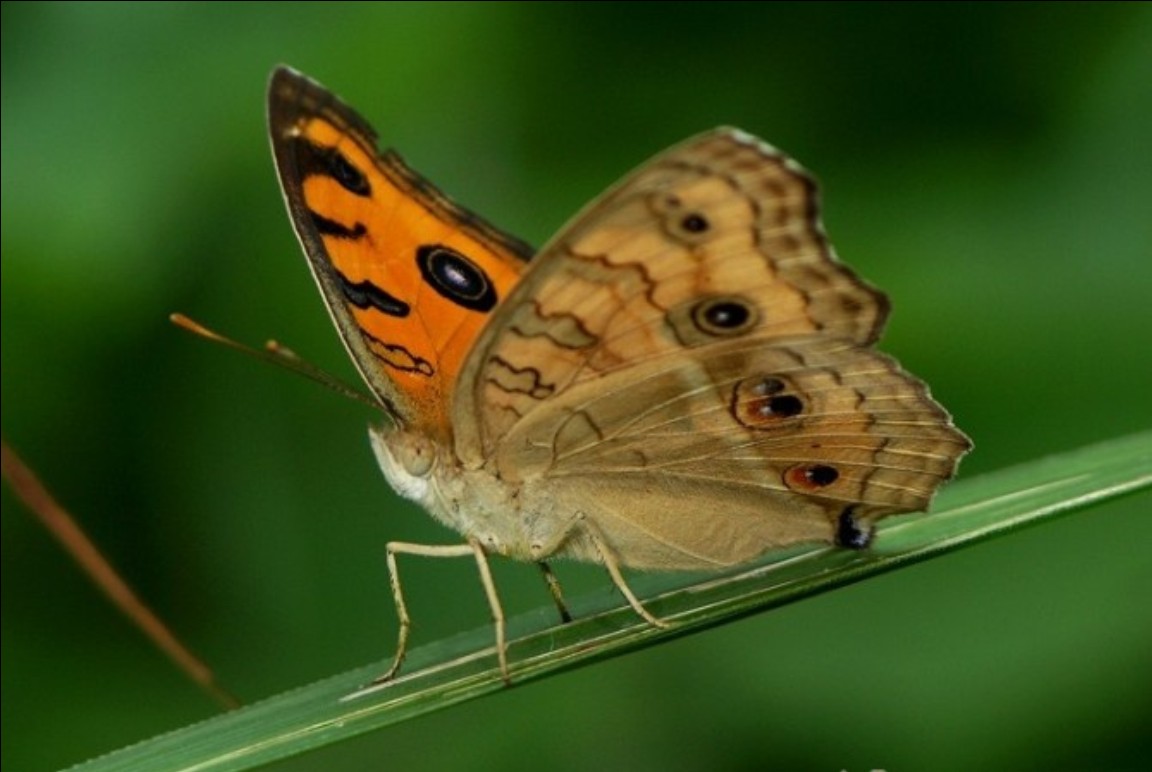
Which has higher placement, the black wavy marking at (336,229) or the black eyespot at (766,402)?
the black wavy marking at (336,229)

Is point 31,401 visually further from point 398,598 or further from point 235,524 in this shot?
point 398,598

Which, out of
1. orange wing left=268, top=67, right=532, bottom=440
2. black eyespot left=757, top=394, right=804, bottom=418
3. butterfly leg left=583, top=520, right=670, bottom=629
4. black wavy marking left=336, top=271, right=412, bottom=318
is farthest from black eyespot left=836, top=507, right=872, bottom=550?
black wavy marking left=336, top=271, right=412, bottom=318

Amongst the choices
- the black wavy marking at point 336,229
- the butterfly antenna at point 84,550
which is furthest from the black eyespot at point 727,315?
the butterfly antenna at point 84,550

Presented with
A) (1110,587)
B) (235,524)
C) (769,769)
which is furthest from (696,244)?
(235,524)

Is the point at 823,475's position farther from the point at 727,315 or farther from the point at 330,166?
the point at 330,166

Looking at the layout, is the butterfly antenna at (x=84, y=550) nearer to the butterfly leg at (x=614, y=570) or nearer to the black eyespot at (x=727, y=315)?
the butterfly leg at (x=614, y=570)

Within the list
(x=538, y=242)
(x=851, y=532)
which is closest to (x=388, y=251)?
(x=851, y=532)
